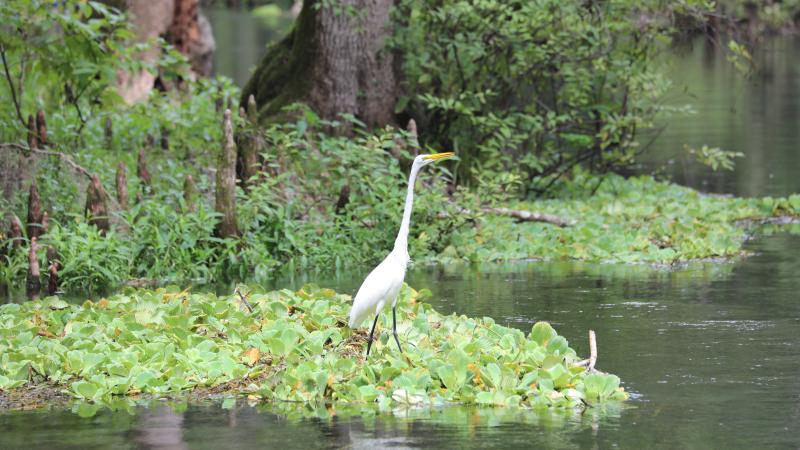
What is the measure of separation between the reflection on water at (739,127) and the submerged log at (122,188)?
25.0 feet

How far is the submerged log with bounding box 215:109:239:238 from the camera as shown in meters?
13.6

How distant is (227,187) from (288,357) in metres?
5.23

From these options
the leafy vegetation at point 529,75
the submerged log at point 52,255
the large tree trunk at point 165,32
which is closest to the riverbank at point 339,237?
the submerged log at point 52,255

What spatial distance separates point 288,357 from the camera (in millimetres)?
8656

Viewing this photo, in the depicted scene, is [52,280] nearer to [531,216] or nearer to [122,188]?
[122,188]

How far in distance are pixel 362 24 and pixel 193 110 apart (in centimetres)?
404

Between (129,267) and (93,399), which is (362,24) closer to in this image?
(129,267)

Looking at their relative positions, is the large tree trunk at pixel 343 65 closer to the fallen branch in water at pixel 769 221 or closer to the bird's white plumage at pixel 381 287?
the fallen branch in water at pixel 769 221

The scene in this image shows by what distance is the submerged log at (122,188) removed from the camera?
13.8 metres

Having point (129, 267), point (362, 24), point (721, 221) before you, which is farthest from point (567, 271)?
point (362, 24)

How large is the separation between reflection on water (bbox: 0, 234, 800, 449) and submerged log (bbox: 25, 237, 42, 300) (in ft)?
12.9

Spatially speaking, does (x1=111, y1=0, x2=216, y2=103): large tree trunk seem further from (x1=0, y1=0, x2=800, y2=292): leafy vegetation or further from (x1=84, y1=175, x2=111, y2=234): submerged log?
(x1=84, y1=175, x2=111, y2=234): submerged log

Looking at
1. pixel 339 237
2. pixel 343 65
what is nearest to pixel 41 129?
pixel 339 237

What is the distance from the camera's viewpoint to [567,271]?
1373 cm
